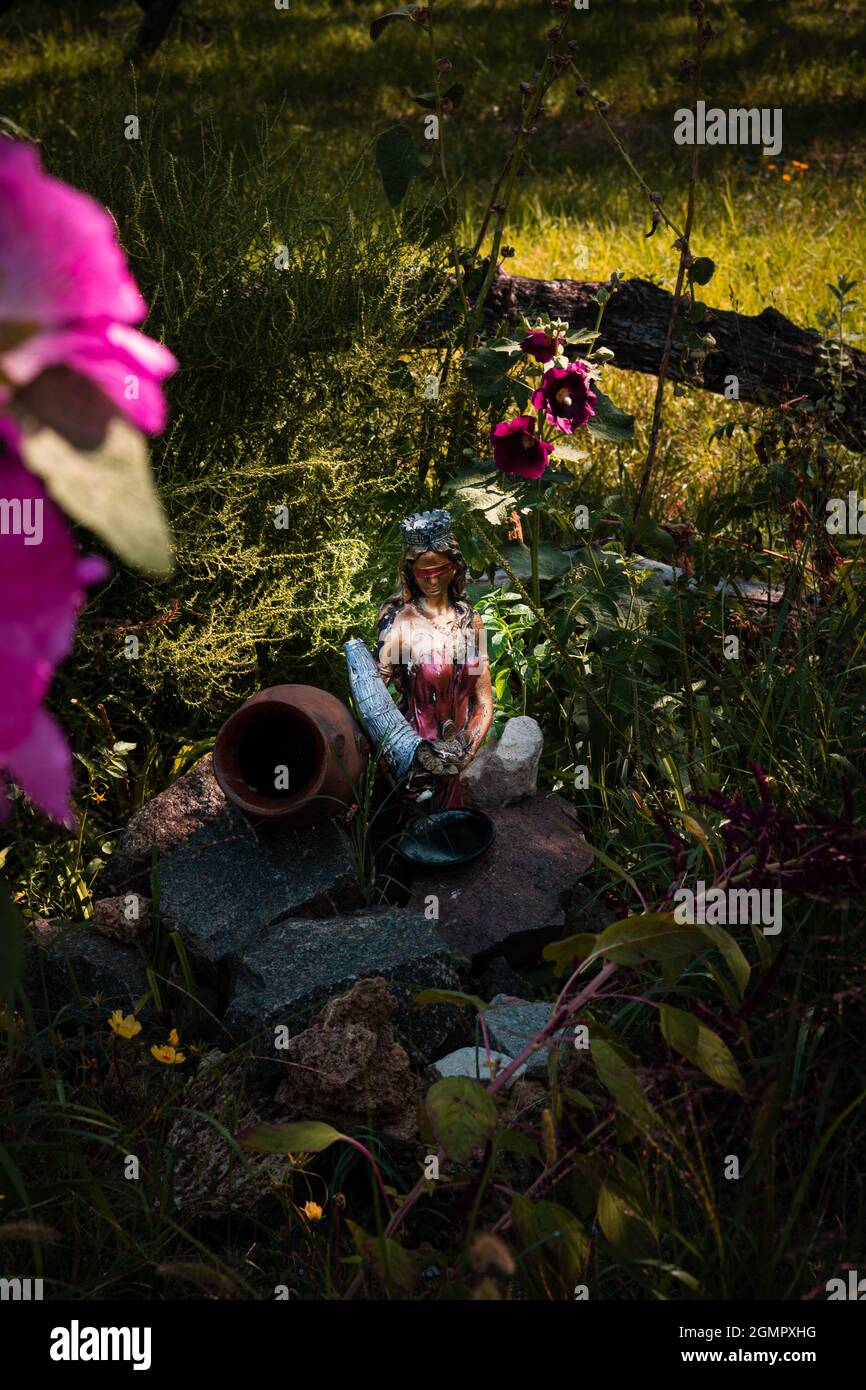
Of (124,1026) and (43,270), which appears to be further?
(124,1026)

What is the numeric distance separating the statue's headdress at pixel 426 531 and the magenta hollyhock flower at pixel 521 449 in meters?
0.22

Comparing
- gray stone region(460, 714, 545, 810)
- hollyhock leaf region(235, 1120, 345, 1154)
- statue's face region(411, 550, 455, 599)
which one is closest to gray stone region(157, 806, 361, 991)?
gray stone region(460, 714, 545, 810)

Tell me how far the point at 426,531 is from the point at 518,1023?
1.07 meters

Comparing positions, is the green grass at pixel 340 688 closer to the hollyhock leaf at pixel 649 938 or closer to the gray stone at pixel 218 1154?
the gray stone at pixel 218 1154

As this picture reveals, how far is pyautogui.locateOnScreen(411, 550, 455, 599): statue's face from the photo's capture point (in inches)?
107

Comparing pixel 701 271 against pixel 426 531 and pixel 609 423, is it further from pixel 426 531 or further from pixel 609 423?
pixel 426 531

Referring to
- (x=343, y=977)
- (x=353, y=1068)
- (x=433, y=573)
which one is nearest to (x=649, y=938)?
(x=353, y=1068)

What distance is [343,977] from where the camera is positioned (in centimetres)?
220

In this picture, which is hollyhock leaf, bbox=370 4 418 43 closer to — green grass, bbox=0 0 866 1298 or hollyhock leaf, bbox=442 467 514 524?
green grass, bbox=0 0 866 1298

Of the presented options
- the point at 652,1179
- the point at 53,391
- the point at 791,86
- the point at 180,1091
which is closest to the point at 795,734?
the point at 652,1179

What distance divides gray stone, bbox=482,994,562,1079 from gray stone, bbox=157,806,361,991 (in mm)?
480

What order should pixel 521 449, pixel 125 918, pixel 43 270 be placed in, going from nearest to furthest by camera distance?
pixel 43 270
pixel 125 918
pixel 521 449

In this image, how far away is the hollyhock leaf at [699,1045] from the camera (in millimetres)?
1526

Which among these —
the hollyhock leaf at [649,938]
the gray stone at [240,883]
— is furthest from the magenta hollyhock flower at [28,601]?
the gray stone at [240,883]
